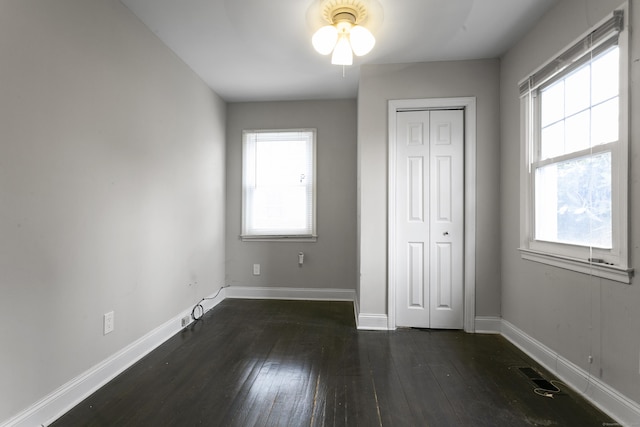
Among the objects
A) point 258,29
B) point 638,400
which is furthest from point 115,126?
point 638,400

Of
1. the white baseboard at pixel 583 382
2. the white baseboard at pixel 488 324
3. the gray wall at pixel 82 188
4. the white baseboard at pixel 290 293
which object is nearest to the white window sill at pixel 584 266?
the white baseboard at pixel 583 382

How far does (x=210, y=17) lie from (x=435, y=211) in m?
2.44

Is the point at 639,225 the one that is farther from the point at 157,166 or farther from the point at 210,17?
the point at 157,166

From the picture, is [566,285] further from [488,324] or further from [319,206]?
[319,206]

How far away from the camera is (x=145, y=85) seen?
7.16 ft

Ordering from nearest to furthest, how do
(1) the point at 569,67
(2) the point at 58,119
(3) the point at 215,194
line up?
(2) the point at 58,119 → (1) the point at 569,67 → (3) the point at 215,194

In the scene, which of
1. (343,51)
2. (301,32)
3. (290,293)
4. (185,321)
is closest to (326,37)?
(343,51)

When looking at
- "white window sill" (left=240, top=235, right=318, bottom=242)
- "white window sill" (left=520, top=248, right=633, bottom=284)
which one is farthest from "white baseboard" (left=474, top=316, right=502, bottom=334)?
"white window sill" (left=240, top=235, right=318, bottom=242)

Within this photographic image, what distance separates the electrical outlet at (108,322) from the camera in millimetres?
1817

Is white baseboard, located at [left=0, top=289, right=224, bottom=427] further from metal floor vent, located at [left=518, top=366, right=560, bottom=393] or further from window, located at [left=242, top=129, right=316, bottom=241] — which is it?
metal floor vent, located at [left=518, top=366, right=560, bottom=393]

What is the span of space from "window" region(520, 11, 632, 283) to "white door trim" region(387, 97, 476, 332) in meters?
0.41

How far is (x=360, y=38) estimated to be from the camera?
1778mm

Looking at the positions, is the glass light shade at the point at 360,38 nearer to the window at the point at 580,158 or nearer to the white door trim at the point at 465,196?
the white door trim at the point at 465,196

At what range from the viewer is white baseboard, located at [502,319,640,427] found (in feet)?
4.76
